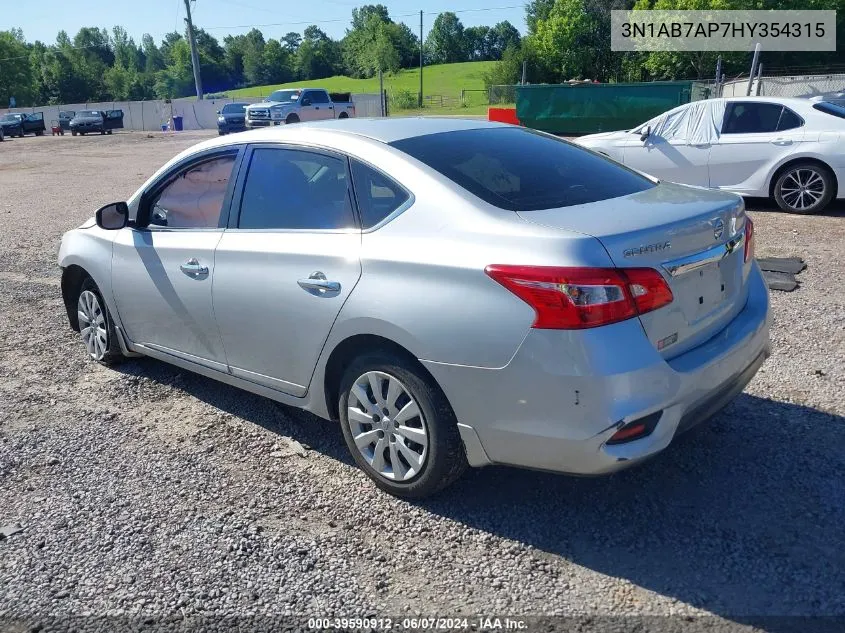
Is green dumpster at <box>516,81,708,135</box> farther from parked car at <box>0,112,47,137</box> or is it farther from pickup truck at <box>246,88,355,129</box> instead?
parked car at <box>0,112,47,137</box>

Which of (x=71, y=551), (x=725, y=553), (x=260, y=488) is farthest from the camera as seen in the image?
(x=260, y=488)

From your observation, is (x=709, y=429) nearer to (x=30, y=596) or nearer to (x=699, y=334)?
(x=699, y=334)

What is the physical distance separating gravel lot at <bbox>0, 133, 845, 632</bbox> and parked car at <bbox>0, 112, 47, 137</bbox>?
5304 cm

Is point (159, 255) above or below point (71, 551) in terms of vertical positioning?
above

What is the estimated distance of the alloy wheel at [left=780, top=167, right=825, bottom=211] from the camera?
30.0ft

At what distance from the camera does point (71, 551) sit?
3.07 meters

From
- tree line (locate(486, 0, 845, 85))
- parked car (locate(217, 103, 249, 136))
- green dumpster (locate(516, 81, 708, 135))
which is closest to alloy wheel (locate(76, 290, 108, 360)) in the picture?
green dumpster (locate(516, 81, 708, 135))

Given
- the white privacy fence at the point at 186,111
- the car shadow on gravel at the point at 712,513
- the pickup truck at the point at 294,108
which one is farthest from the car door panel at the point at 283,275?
the white privacy fence at the point at 186,111

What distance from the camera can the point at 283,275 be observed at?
3.49m

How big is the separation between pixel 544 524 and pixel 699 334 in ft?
3.36

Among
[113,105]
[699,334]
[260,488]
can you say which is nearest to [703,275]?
[699,334]

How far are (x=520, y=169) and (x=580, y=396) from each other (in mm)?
1305

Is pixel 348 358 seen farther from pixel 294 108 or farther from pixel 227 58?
pixel 227 58

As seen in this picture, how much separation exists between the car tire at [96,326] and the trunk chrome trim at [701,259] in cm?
361
